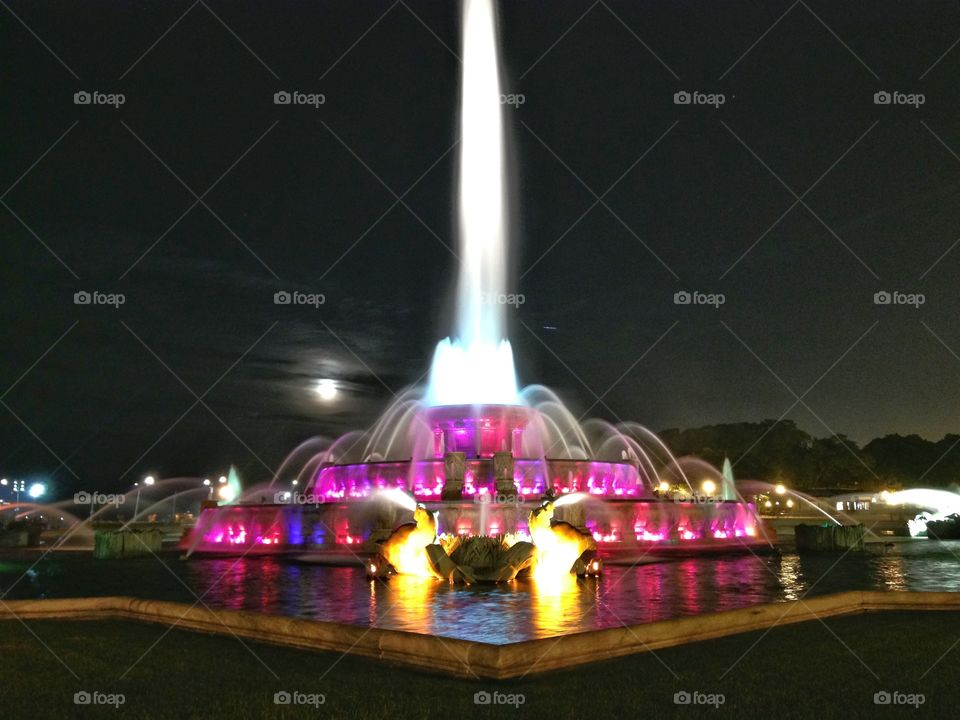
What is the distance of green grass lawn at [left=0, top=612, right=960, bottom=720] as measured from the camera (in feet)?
21.5

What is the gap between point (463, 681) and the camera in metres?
7.60

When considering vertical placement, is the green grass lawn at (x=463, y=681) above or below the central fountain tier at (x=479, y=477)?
below

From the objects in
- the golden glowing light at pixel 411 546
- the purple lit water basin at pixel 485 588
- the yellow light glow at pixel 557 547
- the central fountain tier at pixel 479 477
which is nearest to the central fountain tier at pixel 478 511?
the central fountain tier at pixel 479 477

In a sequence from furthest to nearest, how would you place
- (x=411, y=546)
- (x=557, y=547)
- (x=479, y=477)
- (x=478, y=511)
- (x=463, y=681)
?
(x=479, y=477) → (x=478, y=511) → (x=411, y=546) → (x=557, y=547) → (x=463, y=681)

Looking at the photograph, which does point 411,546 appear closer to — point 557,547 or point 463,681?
point 557,547

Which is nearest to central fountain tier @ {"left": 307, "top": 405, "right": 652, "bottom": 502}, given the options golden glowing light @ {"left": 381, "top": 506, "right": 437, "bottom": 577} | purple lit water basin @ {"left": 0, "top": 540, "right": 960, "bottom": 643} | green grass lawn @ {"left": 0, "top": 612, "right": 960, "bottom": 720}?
purple lit water basin @ {"left": 0, "top": 540, "right": 960, "bottom": 643}

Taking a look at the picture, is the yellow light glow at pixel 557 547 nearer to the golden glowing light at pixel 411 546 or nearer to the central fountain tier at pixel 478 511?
the golden glowing light at pixel 411 546

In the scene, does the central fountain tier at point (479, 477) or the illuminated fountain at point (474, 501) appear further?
the central fountain tier at point (479, 477)

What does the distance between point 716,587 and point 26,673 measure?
11119 millimetres

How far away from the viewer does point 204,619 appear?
33.8 ft

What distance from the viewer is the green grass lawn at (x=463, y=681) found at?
6555mm

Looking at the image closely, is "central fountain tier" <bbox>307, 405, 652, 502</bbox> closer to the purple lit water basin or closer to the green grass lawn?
the purple lit water basin

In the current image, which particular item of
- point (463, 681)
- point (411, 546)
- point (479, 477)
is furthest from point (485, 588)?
point (479, 477)

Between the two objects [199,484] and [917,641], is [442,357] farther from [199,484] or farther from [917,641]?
[199,484]
